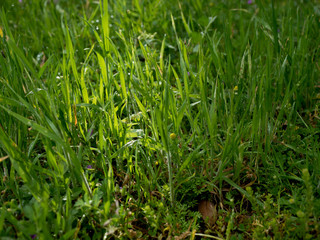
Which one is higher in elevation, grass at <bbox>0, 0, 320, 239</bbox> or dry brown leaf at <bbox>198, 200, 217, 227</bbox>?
grass at <bbox>0, 0, 320, 239</bbox>

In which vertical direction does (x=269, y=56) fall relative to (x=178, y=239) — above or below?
above

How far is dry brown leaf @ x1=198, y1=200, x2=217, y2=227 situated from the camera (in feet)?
4.78

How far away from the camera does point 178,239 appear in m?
1.34

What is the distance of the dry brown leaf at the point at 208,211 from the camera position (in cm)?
146

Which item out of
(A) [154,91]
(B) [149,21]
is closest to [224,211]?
(A) [154,91]

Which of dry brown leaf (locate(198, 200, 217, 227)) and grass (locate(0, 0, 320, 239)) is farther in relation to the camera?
dry brown leaf (locate(198, 200, 217, 227))

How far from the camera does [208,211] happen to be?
1513 mm

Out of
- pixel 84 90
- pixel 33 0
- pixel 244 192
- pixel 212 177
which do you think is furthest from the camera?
pixel 33 0

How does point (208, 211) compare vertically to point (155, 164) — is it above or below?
below

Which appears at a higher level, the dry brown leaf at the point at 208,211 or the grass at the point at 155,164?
the grass at the point at 155,164

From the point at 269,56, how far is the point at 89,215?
113 cm

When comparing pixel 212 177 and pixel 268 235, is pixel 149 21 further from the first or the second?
pixel 268 235

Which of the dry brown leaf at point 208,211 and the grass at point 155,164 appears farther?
the dry brown leaf at point 208,211

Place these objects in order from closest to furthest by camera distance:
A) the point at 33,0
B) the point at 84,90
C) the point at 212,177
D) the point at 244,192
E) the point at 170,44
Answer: the point at 244,192 → the point at 212,177 → the point at 84,90 → the point at 170,44 → the point at 33,0
